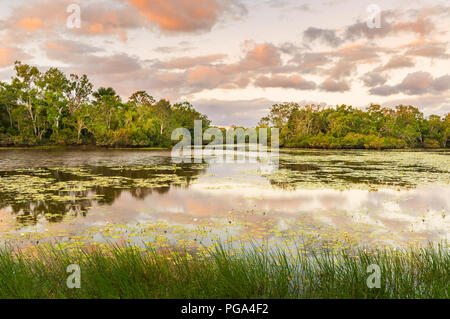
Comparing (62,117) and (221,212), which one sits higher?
(62,117)

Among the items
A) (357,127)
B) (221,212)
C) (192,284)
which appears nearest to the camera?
(192,284)

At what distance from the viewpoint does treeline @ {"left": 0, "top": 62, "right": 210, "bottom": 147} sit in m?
Result: 46.5

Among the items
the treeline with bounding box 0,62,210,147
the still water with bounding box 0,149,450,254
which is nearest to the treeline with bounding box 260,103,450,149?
the treeline with bounding box 0,62,210,147

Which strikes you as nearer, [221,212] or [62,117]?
[221,212]

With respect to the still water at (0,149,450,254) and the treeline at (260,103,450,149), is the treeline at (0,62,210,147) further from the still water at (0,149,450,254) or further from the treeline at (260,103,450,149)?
the still water at (0,149,450,254)

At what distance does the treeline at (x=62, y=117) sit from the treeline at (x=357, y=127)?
28329mm

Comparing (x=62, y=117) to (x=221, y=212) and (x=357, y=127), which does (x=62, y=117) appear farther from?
(x=357, y=127)

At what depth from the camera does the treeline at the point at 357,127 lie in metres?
57.8

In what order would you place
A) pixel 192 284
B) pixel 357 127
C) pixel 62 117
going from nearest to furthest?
pixel 192 284
pixel 62 117
pixel 357 127

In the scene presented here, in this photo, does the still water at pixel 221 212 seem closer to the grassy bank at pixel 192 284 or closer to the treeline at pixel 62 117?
the grassy bank at pixel 192 284

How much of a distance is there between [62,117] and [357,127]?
58177 mm

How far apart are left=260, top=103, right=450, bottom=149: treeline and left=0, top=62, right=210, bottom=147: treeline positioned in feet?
92.9

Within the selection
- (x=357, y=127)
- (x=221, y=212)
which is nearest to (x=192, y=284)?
(x=221, y=212)

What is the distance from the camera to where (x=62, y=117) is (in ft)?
163
